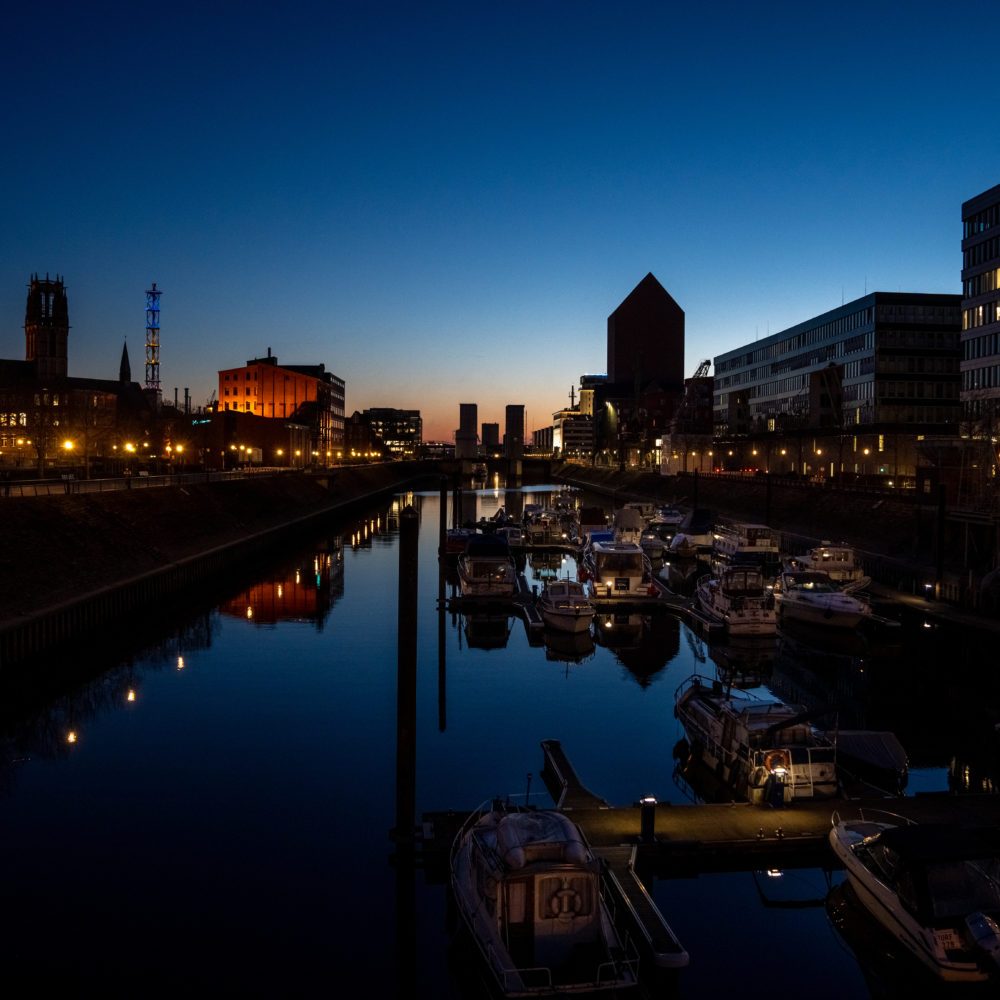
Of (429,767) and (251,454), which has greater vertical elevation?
(251,454)

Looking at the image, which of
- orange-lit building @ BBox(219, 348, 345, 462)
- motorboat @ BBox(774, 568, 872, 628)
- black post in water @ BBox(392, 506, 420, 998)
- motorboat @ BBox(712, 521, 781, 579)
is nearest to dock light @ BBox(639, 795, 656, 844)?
black post in water @ BBox(392, 506, 420, 998)

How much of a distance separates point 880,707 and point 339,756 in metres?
20.5

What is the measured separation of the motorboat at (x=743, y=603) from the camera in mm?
44562

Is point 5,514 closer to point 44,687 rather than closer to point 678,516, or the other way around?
point 44,687

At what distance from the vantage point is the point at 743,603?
44.8m

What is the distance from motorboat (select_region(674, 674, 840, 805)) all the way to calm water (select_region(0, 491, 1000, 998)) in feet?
4.97

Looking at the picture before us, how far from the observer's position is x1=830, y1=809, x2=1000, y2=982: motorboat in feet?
49.7

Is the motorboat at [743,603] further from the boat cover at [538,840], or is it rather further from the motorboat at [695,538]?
the motorboat at [695,538]

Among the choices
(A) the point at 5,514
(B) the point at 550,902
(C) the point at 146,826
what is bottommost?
(C) the point at 146,826

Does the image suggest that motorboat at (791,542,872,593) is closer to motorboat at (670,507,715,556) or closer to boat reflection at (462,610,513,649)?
boat reflection at (462,610,513,649)

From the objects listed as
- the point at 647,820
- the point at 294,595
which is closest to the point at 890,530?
the point at 294,595

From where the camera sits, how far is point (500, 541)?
189 ft

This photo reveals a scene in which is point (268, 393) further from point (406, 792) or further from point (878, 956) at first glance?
point (878, 956)

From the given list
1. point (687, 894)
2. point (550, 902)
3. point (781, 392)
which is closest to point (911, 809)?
point (687, 894)
